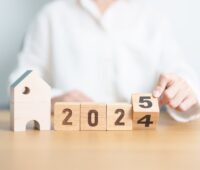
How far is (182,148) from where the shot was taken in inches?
31.3

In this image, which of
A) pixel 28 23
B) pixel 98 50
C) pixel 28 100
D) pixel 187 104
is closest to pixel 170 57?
pixel 98 50

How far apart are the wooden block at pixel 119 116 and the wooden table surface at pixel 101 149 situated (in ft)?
0.05

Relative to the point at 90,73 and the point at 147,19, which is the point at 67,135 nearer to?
the point at 90,73

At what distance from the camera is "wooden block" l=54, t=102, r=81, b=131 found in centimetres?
89

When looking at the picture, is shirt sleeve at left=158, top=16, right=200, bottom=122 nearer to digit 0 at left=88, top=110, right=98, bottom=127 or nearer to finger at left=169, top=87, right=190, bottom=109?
finger at left=169, top=87, right=190, bottom=109

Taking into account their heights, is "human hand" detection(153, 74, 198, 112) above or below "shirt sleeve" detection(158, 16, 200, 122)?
below

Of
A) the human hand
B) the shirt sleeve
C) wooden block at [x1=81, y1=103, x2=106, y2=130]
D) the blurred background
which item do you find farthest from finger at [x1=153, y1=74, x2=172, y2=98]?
the blurred background

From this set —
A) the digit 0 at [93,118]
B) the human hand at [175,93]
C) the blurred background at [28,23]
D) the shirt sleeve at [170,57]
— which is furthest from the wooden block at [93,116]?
the blurred background at [28,23]

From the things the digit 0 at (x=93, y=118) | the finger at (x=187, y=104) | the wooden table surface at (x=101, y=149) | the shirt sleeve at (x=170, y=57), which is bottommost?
the wooden table surface at (x=101, y=149)

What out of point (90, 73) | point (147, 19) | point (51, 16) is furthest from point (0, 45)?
point (147, 19)

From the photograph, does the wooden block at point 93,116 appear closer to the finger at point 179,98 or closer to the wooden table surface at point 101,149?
the wooden table surface at point 101,149

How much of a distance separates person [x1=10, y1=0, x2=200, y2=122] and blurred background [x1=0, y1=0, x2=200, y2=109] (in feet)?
0.46

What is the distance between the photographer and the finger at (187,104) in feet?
3.36

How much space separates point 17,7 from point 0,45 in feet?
0.42
